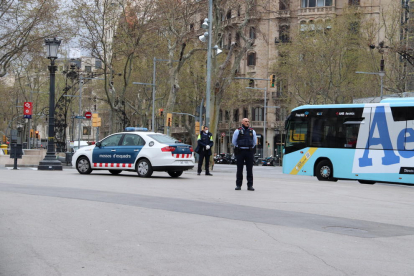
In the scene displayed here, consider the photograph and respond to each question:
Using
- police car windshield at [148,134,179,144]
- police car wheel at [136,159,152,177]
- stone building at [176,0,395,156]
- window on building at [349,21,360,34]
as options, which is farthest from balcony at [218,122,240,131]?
police car wheel at [136,159,152,177]

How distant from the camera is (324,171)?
2517 cm

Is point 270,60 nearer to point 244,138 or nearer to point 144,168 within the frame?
point 144,168

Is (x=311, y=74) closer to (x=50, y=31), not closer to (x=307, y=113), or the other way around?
(x=50, y=31)

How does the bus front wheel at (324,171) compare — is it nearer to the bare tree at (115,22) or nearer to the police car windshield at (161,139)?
the police car windshield at (161,139)

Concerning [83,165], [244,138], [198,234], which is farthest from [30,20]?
[198,234]

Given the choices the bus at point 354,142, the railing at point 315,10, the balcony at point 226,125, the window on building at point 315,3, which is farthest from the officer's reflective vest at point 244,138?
the balcony at point 226,125

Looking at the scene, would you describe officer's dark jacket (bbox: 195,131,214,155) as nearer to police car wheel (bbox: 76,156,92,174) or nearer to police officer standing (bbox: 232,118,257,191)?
police car wheel (bbox: 76,156,92,174)

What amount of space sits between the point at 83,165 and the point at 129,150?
2.31 metres

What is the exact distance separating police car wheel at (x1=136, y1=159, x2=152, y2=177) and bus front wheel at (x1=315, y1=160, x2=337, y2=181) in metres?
7.24

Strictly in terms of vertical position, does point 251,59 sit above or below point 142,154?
above

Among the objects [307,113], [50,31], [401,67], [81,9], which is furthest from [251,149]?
[401,67]

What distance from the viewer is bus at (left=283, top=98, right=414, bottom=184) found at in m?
22.7

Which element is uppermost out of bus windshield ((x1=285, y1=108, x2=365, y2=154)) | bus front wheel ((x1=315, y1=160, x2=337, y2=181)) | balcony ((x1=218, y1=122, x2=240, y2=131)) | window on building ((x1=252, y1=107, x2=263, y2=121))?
window on building ((x1=252, y1=107, x2=263, y2=121))

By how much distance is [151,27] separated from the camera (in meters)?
43.8
